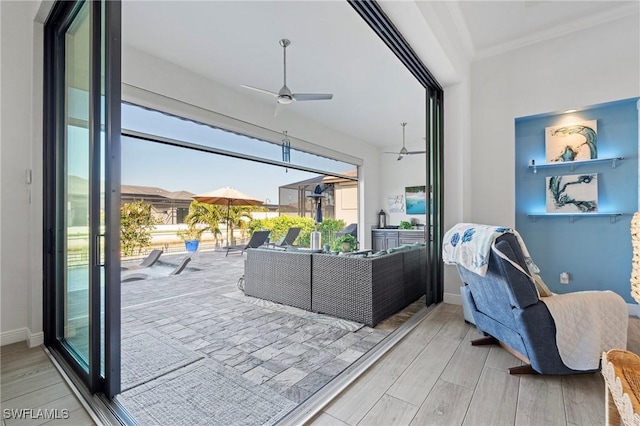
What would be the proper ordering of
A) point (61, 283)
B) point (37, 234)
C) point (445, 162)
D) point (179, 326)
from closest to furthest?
point (61, 283), point (37, 234), point (179, 326), point (445, 162)

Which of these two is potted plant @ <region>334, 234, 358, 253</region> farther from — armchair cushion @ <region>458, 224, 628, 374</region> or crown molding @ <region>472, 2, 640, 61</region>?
crown molding @ <region>472, 2, 640, 61</region>

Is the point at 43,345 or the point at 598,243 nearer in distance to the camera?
the point at 43,345

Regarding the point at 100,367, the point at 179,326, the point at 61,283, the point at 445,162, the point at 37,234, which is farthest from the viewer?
the point at 445,162

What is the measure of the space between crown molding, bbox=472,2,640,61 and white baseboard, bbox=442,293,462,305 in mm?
2955

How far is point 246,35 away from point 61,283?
2.93 m

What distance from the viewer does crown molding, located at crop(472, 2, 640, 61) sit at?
9.64 feet

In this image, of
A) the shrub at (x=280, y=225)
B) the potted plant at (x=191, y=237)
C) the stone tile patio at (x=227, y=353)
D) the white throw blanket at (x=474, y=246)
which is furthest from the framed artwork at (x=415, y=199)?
the potted plant at (x=191, y=237)

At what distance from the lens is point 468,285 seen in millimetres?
2469

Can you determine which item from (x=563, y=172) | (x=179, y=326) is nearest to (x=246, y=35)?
(x=179, y=326)

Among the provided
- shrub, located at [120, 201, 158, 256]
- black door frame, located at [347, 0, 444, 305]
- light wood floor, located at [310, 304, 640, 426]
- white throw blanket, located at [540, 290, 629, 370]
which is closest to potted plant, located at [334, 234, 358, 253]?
black door frame, located at [347, 0, 444, 305]

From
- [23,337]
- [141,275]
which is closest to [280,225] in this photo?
[141,275]

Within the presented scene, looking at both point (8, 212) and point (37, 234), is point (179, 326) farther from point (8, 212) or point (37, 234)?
point (8, 212)

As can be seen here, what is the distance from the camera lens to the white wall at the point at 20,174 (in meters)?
2.39

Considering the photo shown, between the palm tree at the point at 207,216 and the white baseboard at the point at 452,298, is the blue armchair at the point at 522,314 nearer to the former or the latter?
the white baseboard at the point at 452,298
